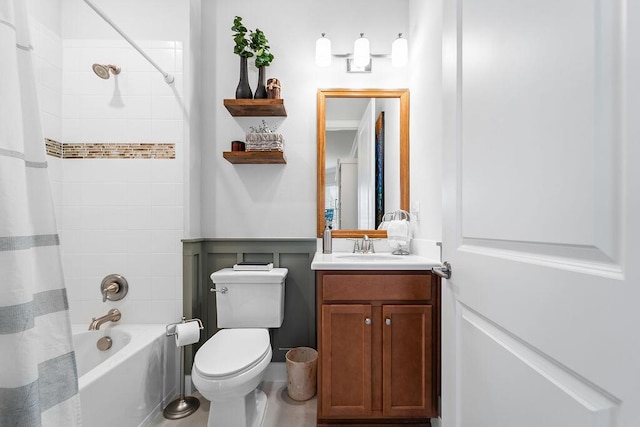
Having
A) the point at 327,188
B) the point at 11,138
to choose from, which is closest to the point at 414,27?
the point at 327,188

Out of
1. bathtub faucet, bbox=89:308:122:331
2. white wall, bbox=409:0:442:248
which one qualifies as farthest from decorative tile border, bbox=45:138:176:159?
white wall, bbox=409:0:442:248

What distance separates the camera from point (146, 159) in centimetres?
196

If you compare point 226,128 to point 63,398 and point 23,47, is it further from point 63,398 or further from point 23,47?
point 63,398

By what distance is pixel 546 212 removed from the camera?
59 centimetres

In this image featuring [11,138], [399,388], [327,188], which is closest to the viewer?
[11,138]

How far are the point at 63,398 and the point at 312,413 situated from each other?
1.36m

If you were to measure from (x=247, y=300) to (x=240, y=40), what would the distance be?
5.56 feet

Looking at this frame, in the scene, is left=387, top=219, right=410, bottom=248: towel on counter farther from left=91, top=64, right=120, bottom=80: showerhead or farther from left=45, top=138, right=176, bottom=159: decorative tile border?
left=91, top=64, right=120, bottom=80: showerhead

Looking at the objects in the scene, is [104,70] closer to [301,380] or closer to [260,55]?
[260,55]

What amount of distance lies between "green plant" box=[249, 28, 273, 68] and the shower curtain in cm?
145

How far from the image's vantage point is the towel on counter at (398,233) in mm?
1869

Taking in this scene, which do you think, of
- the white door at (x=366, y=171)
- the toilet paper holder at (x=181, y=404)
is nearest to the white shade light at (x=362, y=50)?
the white door at (x=366, y=171)

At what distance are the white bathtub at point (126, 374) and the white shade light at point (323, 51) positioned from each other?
2049mm

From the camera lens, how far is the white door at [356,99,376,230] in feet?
6.82
